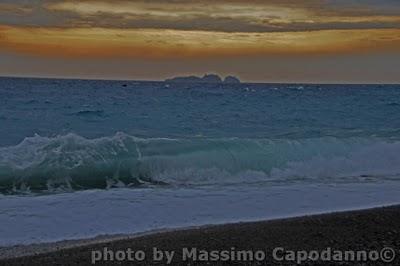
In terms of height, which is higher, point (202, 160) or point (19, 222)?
point (19, 222)

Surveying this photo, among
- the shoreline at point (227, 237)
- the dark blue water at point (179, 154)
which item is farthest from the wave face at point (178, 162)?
the shoreline at point (227, 237)

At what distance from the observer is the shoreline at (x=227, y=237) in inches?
279

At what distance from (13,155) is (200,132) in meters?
11.5

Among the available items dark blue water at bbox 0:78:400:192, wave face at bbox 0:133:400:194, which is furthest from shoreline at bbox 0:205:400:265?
dark blue water at bbox 0:78:400:192

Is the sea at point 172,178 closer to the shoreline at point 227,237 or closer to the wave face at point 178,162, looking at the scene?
the wave face at point 178,162

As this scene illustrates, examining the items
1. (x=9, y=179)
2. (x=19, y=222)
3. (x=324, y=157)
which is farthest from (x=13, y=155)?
(x=324, y=157)

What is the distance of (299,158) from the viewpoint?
1906cm

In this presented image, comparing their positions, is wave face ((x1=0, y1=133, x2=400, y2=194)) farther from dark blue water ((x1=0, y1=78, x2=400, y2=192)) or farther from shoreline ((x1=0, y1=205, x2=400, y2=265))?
shoreline ((x1=0, y1=205, x2=400, y2=265))

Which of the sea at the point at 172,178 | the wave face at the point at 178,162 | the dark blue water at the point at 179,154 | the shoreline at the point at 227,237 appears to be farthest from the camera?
the dark blue water at the point at 179,154

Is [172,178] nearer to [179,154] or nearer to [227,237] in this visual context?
[179,154]

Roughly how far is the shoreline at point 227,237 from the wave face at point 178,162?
4.99 m

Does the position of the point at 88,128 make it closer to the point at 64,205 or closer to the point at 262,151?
the point at 262,151

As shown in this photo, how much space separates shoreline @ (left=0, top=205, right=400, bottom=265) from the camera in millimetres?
7090

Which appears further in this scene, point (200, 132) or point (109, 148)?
point (200, 132)
